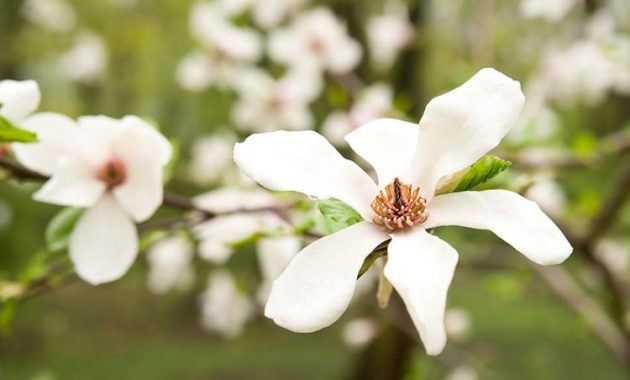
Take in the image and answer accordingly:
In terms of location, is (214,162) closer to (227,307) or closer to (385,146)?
(227,307)

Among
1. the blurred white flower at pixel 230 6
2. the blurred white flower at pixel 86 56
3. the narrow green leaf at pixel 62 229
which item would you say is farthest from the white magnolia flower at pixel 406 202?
the blurred white flower at pixel 86 56

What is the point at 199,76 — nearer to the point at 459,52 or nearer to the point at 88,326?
the point at 459,52

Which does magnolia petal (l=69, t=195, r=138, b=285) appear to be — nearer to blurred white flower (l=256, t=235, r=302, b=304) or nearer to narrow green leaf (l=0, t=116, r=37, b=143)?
narrow green leaf (l=0, t=116, r=37, b=143)

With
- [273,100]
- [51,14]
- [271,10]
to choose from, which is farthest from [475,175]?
[51,14]

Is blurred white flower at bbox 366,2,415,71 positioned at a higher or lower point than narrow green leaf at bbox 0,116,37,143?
lower

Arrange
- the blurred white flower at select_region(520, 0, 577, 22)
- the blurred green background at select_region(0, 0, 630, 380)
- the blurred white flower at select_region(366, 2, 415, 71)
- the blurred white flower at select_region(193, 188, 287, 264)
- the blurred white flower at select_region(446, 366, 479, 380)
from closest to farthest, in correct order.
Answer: the blurred white flower at select_region(193, 188, 287, 264) < the blurred white flower at select_region(520, 0, 577, 22) < the blurred white flower at select_region(446, 366, 479, 380) < the blurred white flower at select_region(366, 2, 415, 71) < the blurred green background at select_region(0, 0, 630, 380)

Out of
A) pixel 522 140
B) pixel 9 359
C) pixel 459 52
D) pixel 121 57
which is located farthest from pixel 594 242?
pixel 121 57

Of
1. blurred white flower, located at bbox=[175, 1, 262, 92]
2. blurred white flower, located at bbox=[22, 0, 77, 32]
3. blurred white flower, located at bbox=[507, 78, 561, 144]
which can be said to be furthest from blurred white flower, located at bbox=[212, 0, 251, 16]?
blurred white flower, located at bbox=[22, 0, 77, 32]
